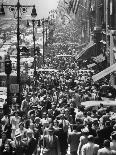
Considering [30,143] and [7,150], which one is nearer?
[7,150]

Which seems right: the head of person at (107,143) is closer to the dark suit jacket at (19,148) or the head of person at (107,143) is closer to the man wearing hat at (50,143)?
the man wearing hat at (50,143)

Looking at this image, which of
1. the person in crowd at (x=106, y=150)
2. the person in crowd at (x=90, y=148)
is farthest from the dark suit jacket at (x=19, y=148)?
the person in crowd at (x=106, y=150)

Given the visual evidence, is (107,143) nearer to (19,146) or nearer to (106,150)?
(106,150)

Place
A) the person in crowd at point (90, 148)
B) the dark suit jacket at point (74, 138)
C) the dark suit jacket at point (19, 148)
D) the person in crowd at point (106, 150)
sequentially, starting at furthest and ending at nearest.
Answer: the dark suit jacket at point (74, 138) < the dark suit jacket at point (19, 148) < the person in crowd at point (90, 148) < the person in crowd at point (106, 150)

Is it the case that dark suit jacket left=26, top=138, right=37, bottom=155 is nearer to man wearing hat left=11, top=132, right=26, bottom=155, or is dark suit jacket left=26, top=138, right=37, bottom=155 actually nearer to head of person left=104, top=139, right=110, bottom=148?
man wearing hat left=11, top=132, right=26, bottom=155

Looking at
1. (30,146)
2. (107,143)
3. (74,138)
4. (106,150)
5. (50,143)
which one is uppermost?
(107,143)

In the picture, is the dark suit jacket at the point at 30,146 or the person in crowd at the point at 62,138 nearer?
the dark suit jacket at the point at 30,146

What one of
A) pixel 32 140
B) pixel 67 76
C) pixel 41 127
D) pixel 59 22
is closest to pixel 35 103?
pixel 41 127

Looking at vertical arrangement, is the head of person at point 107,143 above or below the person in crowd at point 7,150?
above

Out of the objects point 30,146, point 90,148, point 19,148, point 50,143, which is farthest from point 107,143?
point 30,146

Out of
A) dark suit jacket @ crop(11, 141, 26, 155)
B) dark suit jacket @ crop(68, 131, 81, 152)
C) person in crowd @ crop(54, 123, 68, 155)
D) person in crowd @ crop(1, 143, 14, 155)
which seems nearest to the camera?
person in crowd @ crop(1, 143, 14, 155)

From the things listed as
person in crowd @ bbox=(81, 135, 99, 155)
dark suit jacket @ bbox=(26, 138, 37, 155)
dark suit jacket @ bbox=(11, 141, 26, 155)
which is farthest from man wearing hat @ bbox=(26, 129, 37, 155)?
person in crowd @ bbox=(81, 135, 99, 155)

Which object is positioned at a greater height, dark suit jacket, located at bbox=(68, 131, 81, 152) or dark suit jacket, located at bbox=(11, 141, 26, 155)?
dark suit jacket, located at bbox=(68, 131, 81, 152)

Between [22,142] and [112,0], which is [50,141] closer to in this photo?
[22,142]
